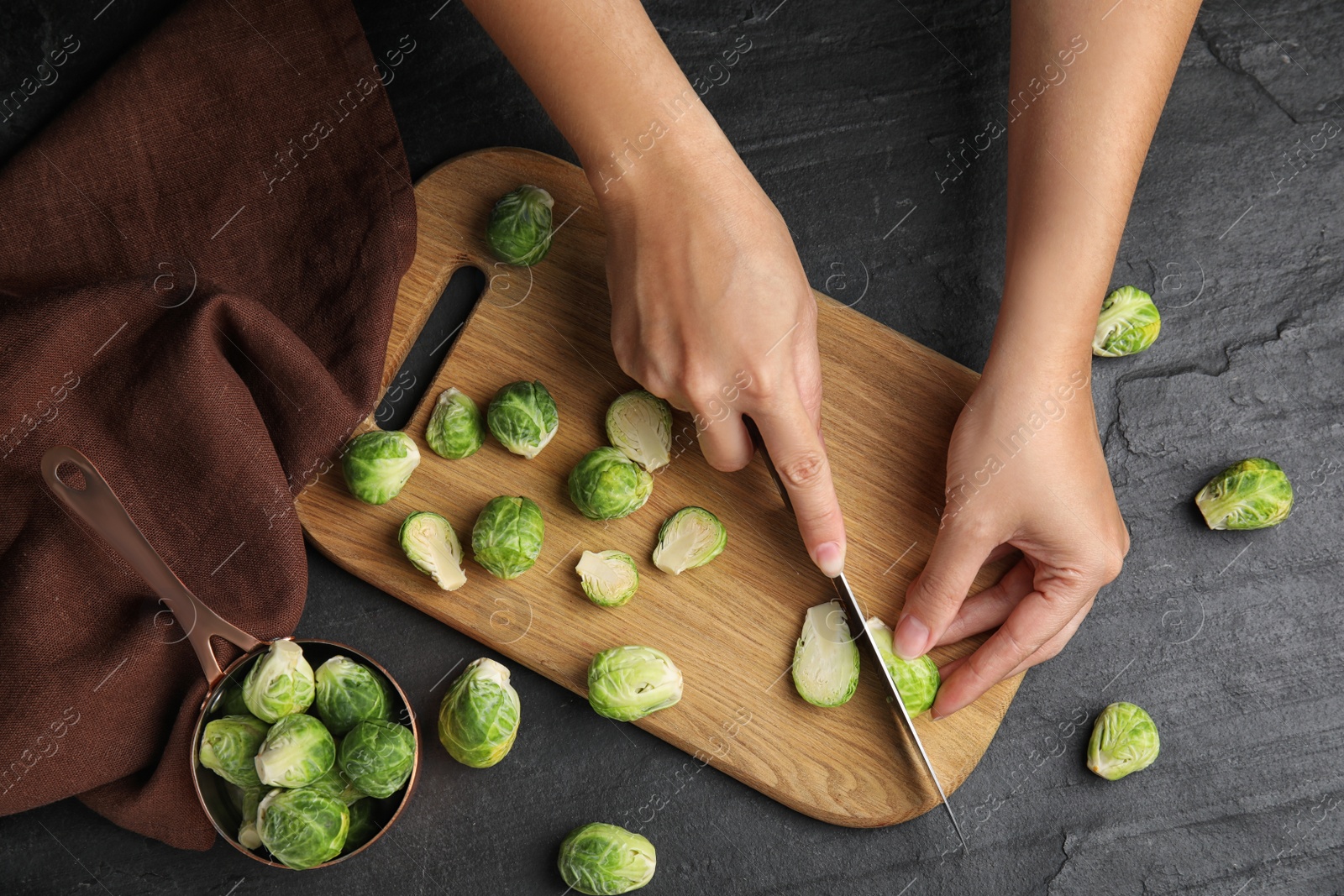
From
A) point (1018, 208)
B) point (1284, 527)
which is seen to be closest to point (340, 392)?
point (1018, 208)

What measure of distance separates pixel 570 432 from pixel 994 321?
1.25 metres

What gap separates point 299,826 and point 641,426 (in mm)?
1245

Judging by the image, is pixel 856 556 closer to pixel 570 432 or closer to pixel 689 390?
pixel 689 390

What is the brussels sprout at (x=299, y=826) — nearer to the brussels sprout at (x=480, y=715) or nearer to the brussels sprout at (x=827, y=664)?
the brussels sprout at (x=480, y=715)

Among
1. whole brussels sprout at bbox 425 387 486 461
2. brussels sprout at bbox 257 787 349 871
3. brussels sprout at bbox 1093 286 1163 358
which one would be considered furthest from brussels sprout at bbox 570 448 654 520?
brussels sprout at bbox 1093 286 1163 358

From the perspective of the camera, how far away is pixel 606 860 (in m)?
2.35

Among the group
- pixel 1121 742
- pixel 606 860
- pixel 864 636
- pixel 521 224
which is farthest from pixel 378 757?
pixel 1121 742

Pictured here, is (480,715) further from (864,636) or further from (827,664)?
(864,636)

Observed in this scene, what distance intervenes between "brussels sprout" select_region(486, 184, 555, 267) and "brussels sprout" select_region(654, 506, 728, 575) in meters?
0.80

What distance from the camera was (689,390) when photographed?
221 cm

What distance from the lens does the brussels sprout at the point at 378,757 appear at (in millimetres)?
2254

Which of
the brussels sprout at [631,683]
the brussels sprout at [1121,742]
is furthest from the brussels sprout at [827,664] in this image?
the brussels sprout at [1121,742]

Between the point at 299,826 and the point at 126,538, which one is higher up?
the point at 126,538

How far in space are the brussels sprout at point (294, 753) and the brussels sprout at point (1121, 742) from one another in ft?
6.55
